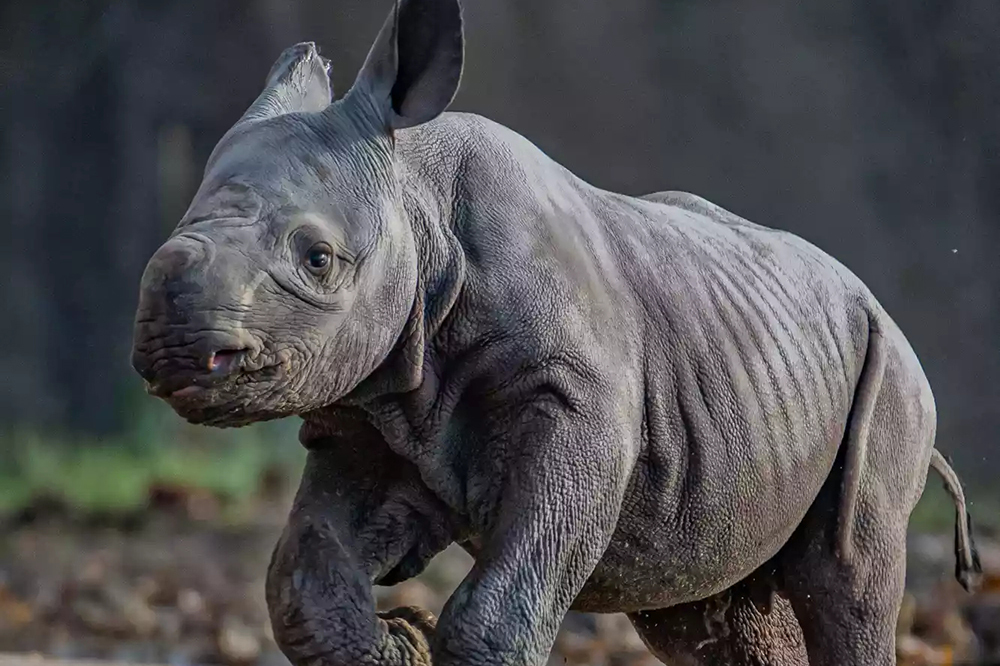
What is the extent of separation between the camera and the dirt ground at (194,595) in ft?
18.0

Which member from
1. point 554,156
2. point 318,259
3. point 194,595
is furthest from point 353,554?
point 554,156

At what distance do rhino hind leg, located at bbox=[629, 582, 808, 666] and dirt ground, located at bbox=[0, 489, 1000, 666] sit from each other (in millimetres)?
2122

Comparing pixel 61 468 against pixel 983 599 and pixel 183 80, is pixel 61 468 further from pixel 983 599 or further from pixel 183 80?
pixel 983 599

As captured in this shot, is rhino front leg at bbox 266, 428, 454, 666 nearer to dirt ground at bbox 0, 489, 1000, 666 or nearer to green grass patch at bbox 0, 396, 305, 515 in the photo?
dirt ground at bbox 0, 489, 1000, 666

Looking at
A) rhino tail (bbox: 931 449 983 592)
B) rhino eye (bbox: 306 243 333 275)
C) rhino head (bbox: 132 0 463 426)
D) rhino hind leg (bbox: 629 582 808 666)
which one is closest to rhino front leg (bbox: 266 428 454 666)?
rhino head (bbox: 132 0 463 426)

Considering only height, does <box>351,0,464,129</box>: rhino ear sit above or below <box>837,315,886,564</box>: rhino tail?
above

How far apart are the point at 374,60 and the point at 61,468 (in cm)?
569

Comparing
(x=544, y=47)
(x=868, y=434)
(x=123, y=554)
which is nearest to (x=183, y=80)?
(x=544, y=47)

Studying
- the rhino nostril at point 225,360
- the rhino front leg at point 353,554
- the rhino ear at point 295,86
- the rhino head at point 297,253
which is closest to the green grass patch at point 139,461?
the rhino front leg at point 353,554

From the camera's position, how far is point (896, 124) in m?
6.73

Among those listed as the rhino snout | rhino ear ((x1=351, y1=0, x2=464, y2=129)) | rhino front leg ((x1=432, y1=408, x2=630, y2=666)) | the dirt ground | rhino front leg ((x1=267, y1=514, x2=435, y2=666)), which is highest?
rhino ear ((x1=351, y1=0, x2=464, y2=129))

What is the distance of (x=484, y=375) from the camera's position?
7.45 feet

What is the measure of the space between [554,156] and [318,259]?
465 cm

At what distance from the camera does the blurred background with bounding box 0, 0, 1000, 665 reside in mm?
6500
